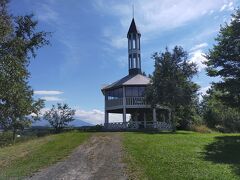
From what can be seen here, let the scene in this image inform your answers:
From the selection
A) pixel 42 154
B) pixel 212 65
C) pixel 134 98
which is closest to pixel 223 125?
pixel 134 98

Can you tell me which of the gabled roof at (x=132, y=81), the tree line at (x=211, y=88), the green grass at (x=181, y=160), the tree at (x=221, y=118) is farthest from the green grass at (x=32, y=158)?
the tree at (x=221, y=118)

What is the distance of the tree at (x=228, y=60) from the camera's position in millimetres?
28766

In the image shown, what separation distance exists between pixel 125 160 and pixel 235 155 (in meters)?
5.87

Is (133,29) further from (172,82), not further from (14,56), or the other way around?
(14,56)

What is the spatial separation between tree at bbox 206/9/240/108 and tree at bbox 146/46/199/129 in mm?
6496

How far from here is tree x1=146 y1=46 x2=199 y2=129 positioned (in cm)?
3731

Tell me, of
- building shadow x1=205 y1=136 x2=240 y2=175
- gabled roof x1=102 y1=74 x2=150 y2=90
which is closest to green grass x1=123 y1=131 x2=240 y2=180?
building shadow x1=205 y1=136 x2=240 y2=175

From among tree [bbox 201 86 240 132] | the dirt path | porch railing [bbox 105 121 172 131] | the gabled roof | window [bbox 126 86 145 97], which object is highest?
the gabled roof

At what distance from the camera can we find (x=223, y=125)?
54.6 m

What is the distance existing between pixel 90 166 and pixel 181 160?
162 inches

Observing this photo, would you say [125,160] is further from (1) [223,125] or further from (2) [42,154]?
(1) [223,125]

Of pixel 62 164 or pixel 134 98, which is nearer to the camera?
pixel 62 164

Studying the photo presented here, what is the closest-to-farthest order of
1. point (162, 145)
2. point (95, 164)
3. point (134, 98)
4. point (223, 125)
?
point (95, 164) → point (162, 145) → point (134, 98) → point (223, 125)

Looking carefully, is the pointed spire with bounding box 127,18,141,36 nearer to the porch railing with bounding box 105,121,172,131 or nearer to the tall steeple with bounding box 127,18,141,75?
the tall steeple with bounding box 127,18,141,75
